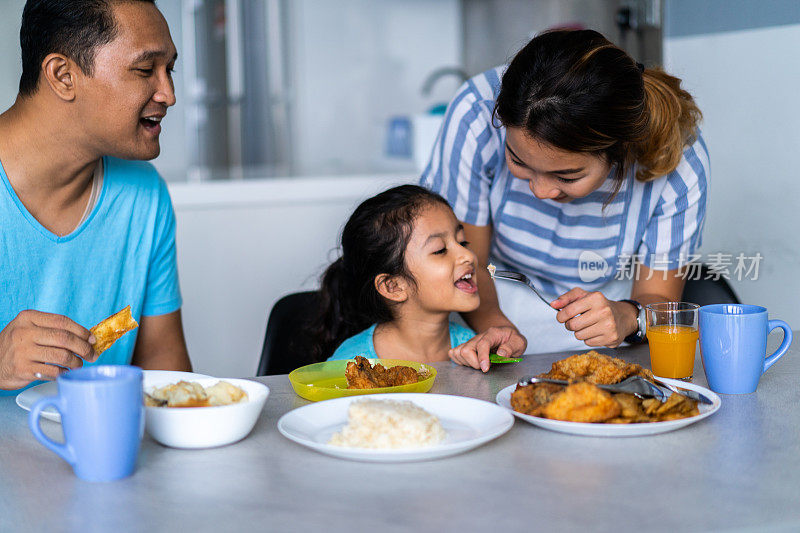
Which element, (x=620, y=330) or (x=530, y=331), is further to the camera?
(x=530, y=331)

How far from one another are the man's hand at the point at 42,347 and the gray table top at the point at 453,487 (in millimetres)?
96

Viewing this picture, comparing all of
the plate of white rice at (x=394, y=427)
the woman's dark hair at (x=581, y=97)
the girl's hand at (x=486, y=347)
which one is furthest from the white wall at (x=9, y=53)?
the plate of white rice at (x=394, y=427)

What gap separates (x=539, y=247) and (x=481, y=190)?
0.18 meters

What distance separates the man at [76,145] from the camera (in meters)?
1.37

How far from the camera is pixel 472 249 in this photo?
1812 millimetres

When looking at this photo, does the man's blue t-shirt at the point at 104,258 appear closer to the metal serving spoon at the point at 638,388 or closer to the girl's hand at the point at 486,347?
the girl's hand at the point at 486,347

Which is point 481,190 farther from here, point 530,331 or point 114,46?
point 114,46

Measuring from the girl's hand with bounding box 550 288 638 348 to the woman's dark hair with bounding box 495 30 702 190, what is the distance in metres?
0.25

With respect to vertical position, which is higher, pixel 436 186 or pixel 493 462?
pixel 436 186

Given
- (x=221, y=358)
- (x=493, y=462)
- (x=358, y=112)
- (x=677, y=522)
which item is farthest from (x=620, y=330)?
(x=358, y=112)

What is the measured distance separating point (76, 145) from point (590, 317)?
0.90 metres

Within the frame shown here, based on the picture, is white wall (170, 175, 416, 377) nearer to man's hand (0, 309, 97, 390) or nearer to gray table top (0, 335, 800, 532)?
man's hand (0, 309, 97, 390)

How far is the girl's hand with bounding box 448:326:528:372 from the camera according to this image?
1.30 metres

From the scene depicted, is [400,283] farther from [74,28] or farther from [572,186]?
[74,28]
